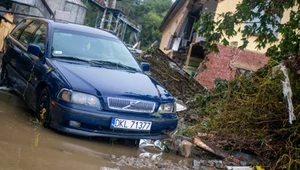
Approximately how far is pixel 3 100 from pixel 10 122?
1251 millimetres

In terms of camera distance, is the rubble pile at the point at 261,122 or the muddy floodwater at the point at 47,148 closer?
the muddy floodwater at the point at 47,148

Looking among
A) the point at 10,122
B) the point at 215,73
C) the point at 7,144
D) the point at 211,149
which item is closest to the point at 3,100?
the point at 10,122

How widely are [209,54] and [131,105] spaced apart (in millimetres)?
8317

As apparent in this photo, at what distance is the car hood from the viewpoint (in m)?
4.66

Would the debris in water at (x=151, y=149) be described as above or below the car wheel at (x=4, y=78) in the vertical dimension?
below

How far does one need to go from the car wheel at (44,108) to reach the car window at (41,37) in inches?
35.7

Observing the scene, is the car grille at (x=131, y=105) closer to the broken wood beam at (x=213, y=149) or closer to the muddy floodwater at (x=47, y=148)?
the muddy floodwater at (x=47, y=148)

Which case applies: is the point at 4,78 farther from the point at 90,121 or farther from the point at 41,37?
the point at 90,121

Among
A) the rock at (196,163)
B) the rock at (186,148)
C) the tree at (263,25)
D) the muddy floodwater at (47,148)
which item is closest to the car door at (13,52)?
the muddy floodwater at (47,148)

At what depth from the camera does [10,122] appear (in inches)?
196

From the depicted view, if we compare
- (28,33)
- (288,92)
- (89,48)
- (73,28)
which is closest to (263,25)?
(288,92)

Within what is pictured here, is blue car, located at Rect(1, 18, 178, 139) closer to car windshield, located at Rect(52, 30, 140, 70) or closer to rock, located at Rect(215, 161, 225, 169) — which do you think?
car windshield, located at Rect(52, 30, 140, 70)

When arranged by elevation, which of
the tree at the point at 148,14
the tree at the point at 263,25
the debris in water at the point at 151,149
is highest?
the tree at the point at 148,14

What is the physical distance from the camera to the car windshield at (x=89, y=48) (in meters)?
5.61
